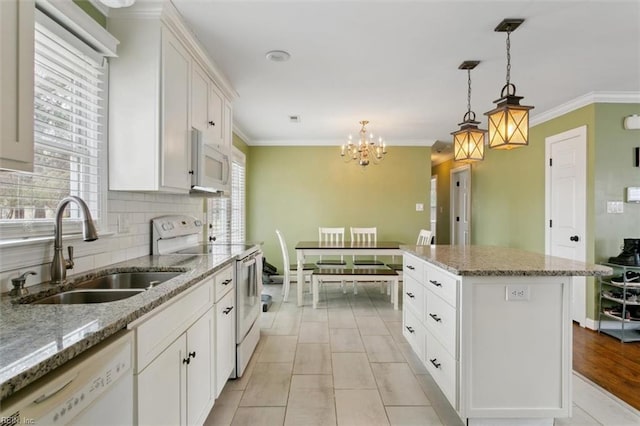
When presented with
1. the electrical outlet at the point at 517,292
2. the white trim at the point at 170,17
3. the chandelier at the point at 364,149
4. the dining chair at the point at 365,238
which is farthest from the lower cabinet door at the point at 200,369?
the dining chair at the point at 365,238

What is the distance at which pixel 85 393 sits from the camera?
824mm

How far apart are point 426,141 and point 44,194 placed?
5.32m

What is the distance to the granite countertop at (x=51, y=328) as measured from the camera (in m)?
0.68

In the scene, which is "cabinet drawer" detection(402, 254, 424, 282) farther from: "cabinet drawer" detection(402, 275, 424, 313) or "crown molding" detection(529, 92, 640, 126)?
"crown molding" detection(529, 92, 640, 126)

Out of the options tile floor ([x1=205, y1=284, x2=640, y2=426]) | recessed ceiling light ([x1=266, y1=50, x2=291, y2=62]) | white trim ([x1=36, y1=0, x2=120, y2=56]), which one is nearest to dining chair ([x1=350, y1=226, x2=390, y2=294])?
tile floor ([x1=205, y1=284, x2=640, y2=426])

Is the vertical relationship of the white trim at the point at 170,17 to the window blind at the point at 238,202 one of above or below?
above

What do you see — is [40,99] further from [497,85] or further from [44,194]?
[497,85]

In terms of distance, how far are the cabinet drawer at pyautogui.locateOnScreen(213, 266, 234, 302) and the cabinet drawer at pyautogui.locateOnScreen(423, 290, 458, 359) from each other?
136cm

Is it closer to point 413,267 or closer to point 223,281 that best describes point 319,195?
point 413,267

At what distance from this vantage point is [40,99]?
146 cm

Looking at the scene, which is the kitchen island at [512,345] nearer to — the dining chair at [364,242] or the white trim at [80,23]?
the white trim at [80,23]

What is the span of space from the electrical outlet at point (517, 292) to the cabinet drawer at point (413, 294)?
71 cm

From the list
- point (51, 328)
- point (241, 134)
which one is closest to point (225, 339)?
point (51, 328)

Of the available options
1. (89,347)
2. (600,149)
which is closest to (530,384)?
(89,347)
